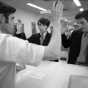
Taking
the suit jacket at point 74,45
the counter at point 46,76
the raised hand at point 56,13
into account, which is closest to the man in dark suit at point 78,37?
the suit jacket at point 74,45

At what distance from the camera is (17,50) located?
1.56 ft

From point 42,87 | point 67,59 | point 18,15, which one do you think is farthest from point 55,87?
point 18,15

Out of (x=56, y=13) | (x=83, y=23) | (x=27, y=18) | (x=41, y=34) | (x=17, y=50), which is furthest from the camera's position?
(x=27, y=18)

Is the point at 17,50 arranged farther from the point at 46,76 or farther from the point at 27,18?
the point at 27,18

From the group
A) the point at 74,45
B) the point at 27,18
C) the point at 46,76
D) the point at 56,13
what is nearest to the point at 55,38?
the point at 56,13

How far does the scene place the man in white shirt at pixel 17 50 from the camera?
47 cm

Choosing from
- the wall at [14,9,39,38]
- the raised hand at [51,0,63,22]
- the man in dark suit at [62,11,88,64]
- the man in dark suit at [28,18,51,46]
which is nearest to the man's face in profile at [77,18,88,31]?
the man in dark suit at [62,11,88,64]

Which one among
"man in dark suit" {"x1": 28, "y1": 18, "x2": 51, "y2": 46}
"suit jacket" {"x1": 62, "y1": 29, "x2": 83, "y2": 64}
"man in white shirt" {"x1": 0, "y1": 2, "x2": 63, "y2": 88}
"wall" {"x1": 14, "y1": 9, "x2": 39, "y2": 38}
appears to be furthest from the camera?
"wall" {"x1": 14, "y1": 9, "x2": 39, "y2": 38}

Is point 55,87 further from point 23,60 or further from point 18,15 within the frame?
point 18,15

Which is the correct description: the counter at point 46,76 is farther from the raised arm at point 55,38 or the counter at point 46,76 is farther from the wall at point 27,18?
the wall at point 27,18

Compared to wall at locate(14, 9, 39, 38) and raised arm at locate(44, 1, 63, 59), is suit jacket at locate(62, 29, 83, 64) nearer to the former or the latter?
raised arm at locate(44, 1, 63, 59)

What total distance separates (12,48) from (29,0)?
15.7ft

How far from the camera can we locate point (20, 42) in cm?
49

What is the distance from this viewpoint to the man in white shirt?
474 millimetres
